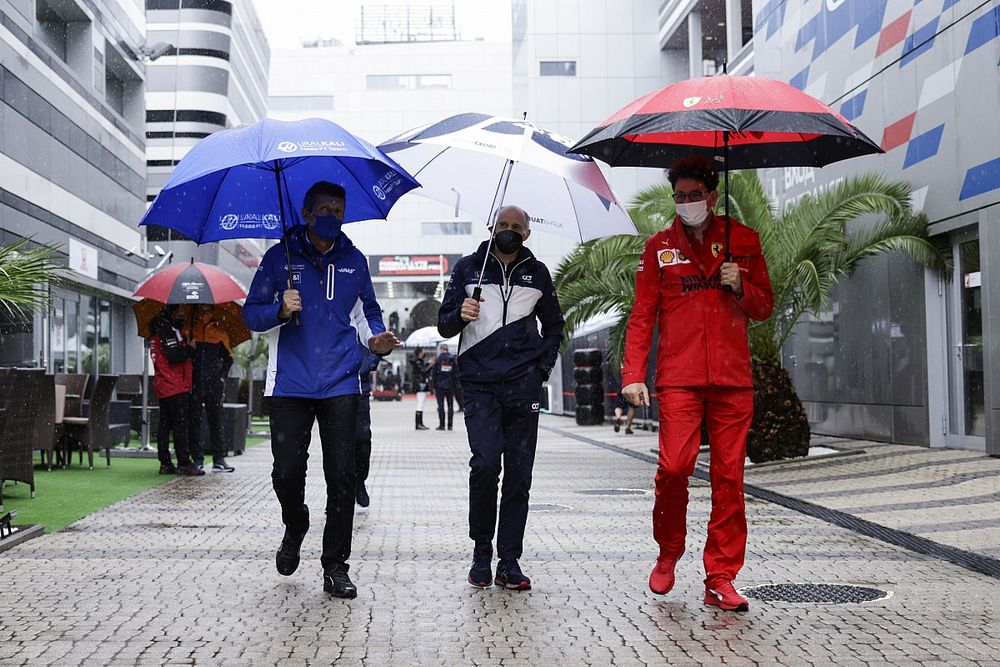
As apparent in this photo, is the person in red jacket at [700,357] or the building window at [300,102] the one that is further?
the building window at [300,102]

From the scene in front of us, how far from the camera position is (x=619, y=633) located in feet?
16.6

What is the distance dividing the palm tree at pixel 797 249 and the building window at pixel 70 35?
17270mm

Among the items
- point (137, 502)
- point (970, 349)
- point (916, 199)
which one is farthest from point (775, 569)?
point (916, 199)

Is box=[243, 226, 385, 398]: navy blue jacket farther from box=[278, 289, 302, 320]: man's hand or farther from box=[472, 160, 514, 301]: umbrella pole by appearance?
box=[472, 160, 514, 301]: umbrella pole

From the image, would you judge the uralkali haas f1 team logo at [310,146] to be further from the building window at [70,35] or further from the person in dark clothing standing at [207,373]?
the building window at [70,35]

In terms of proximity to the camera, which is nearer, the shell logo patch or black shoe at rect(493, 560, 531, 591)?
the shell logo patch

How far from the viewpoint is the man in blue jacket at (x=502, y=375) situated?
6.04 m

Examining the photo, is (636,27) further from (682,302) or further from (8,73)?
(682,302)

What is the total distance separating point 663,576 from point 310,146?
8.30ft

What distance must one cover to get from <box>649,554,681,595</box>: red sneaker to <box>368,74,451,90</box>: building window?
85.3 meters

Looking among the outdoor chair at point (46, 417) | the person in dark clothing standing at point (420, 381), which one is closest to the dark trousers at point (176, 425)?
the outdoor chair at point (46, 417)

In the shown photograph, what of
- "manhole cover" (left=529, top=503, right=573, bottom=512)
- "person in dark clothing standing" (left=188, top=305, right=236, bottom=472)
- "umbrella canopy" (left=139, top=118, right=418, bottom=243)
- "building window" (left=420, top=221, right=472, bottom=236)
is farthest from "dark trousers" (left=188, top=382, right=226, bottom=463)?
"building window" (left=420, top=221, right=472, bottom=236)

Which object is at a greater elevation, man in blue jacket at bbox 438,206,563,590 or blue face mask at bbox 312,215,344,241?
blue face mask at bbox 312,215,344,241

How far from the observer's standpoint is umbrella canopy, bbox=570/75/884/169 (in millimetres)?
5543
